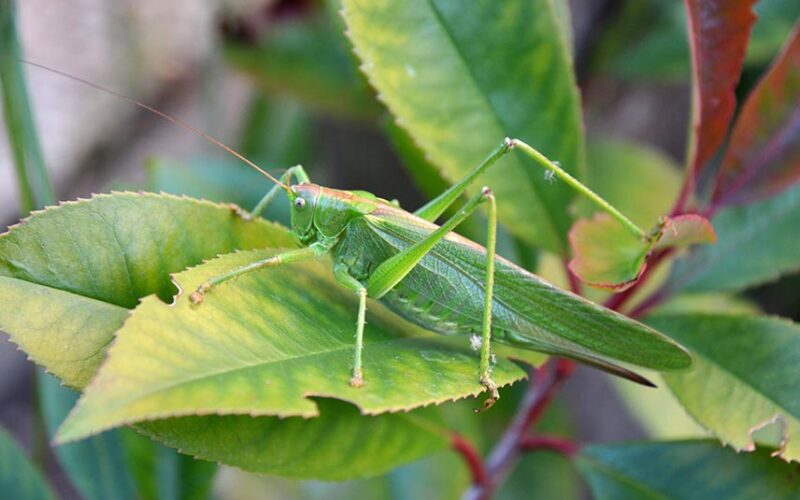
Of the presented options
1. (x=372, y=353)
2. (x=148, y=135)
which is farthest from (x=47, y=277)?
(x=148, y=135)

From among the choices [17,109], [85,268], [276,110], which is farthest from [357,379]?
[276,110]

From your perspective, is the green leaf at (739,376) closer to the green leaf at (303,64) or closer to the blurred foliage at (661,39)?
the blurred foliage at (661,39)

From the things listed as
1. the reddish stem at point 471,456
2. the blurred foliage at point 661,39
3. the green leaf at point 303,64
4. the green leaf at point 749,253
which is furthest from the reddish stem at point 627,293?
the green leaf at point 303,64

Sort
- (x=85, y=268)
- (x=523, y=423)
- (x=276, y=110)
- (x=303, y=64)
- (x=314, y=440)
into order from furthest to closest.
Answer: (x=276, y=110)
(x=303, y=64)
(x=523, y=423)
(x=314, y=440)
(x=85, y=268)

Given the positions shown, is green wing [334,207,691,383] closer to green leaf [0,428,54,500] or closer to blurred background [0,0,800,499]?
blurred background [0,0,800,499]

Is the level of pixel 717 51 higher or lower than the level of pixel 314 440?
higher

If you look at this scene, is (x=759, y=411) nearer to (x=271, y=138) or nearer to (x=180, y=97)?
(x=271, y=138)

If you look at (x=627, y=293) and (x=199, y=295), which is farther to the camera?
(x=627, y=293)

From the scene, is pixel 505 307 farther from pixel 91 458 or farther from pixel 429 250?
pixel 91 458
